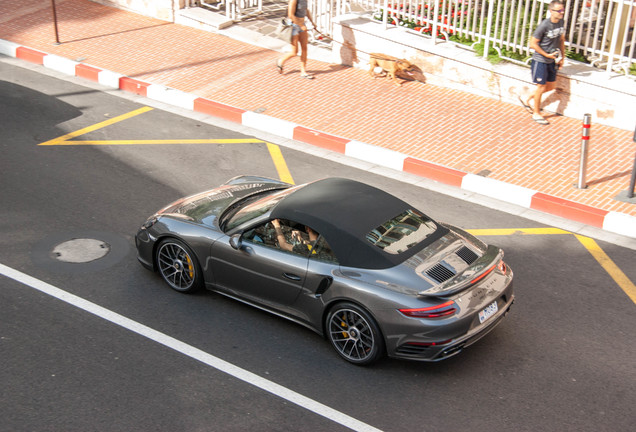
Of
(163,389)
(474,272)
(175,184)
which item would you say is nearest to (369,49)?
(175,184)

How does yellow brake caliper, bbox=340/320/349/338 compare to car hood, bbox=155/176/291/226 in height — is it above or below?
below

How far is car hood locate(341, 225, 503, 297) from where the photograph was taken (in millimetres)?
6531

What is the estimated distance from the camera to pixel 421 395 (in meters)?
6.48

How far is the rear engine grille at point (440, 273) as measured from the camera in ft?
21.8

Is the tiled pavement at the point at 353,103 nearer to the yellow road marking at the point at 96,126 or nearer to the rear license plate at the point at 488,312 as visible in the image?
the yellow road marking at the point at 96,126

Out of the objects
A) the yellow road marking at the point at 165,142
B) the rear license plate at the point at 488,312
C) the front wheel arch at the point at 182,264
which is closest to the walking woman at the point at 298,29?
the yellow road marking at the point at 165,142

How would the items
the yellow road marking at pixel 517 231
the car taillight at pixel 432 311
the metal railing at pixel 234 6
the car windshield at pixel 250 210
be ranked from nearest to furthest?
the car taillight at pixel 432 311 < the car windshield at pixel 250 210 < the yellow road marking at pixel 517 231 < the metal railing at pixel 234 6

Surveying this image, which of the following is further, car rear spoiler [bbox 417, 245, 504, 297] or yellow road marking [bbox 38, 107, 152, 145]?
yellow road marking [bbox 38, 107, 152, 145]

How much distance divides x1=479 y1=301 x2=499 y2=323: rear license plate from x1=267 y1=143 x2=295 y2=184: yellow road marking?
14.5 ft

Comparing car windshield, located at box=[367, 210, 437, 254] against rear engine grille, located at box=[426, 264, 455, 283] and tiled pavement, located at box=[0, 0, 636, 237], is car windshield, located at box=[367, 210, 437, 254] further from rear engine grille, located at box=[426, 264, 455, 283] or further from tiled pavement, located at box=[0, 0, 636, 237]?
tiled pavement, located at box=[0, 0, 636, 237]

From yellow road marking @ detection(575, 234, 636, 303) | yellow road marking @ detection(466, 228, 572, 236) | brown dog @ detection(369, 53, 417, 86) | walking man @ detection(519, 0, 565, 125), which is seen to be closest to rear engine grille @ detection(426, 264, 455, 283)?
yellow road marking @ detection(575, 234, 636, 303)

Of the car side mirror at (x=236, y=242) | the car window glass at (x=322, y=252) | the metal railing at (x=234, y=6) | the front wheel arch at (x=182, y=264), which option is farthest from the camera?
the metal railing at (x=234, y=6)

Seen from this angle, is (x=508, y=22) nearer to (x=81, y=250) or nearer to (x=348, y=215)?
(x=348, y=215)

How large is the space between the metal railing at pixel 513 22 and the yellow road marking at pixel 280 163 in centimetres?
404
